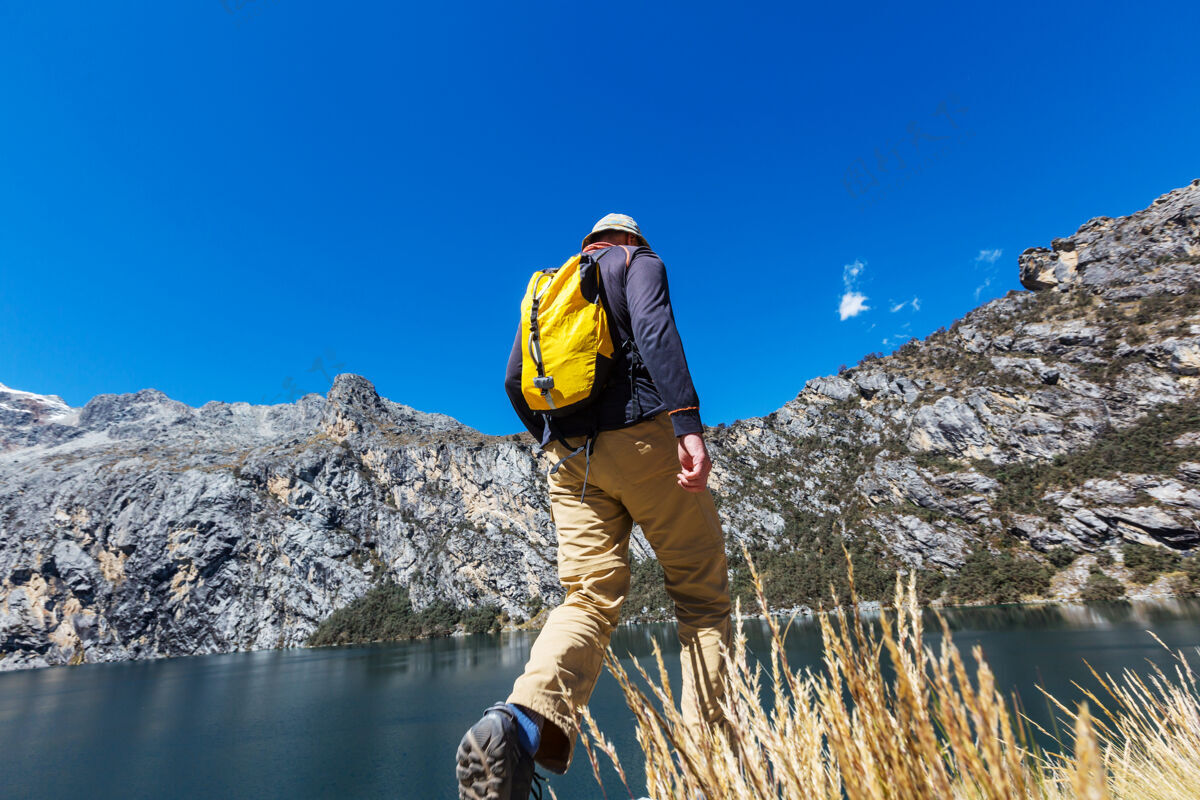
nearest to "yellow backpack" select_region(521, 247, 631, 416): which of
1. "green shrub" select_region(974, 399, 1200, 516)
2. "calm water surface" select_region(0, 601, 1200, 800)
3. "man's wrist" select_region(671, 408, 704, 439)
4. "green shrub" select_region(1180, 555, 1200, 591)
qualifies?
"man's wrist" select_region(671, 408, 704, 439)

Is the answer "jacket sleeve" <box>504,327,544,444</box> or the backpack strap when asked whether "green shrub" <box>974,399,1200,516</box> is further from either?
"jacket sleeve" <box>504,327,544,444</box>

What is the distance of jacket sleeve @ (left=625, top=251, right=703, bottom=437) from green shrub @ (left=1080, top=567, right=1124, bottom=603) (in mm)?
55195

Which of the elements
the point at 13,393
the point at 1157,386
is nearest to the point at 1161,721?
the point at 1157,386

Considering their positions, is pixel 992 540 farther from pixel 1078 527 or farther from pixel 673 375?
pixel 673 375

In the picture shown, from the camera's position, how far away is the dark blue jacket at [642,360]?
1867 mm

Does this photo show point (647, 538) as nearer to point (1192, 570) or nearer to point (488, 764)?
point (488, 764)

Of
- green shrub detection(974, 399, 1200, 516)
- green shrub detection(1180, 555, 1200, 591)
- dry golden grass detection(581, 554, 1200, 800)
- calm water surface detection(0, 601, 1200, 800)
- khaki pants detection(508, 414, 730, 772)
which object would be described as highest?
green shrub detection(974, 399, 1200, 516)

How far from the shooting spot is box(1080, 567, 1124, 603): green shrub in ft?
134

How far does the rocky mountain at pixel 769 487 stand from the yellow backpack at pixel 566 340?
55219 mm

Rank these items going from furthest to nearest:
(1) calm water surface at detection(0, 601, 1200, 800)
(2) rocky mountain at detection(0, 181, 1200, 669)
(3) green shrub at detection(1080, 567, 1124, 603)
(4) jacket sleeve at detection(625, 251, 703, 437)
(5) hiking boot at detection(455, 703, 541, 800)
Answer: (2) rocky mountain at detection(0, 181, 1200, 669), (3) green shrub at detection(1080, 567, 1124, 603), (1) calm water surface at detection(0, 601, 1200, 800), (4) jacket sleeve at detection(625, 251, 703, 437), (5) hiking boot at detection(455, 703, 541, 800)

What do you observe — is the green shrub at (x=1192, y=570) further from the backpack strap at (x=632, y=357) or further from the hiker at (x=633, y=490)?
the backpack strap at (x=632, y=357)

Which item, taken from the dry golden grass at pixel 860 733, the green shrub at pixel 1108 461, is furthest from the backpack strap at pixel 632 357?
the green shrub at pixel 1108 461

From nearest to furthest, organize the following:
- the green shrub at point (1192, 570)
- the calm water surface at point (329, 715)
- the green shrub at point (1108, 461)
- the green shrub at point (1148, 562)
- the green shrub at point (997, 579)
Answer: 1. the calm water surface at point (329, 715)
2. the green shrub at point (1192, 570)
3. the green shrub at point (1148, 562)
4. the green shrub at point (1108, 461)
5. the green shrub at point (997, 579)

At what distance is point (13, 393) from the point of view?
143m
